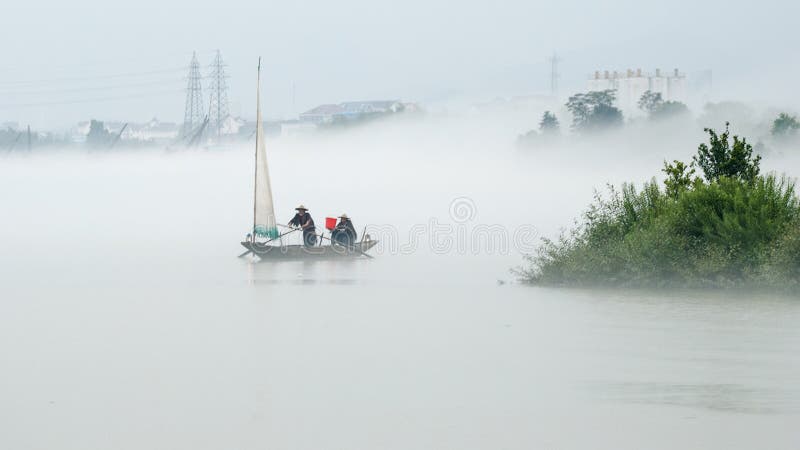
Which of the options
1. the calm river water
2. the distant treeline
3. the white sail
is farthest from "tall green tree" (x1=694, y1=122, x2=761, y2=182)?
the distant treeline

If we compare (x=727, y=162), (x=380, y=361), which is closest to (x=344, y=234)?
(x=727, y=162)

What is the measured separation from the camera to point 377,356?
2436cm

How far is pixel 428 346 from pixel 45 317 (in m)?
9.75

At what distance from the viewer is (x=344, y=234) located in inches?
1727

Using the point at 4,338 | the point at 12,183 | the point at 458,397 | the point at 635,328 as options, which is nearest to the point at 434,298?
the point at 635,328

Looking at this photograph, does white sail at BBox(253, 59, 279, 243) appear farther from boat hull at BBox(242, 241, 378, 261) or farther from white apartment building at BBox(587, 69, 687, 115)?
white apartment building at BBox(587, 69, 687, 115)

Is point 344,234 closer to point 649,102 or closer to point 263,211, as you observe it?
point 263,211

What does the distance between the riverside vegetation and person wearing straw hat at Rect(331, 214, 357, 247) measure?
12.0m

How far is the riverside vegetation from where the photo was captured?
2972 cm

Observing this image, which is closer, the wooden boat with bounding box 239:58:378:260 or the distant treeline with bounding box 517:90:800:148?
the wooden boat with bounding box 239:58:378:260

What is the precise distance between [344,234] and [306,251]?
4.79 ft

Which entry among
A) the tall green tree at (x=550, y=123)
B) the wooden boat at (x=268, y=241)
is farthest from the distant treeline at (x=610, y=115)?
the wooden boat at (x=268, y=241)

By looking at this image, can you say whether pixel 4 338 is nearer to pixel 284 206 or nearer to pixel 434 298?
pixel 434 298

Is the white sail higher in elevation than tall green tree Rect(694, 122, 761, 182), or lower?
lower
